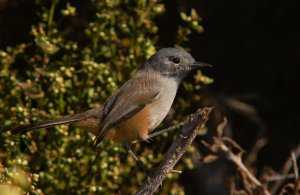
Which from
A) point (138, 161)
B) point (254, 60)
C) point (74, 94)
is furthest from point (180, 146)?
point (254, 60)

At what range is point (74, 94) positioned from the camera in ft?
15.2

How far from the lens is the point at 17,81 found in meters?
4.43

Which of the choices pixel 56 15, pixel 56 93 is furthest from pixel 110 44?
pixel 56 15

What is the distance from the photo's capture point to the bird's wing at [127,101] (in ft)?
14.8

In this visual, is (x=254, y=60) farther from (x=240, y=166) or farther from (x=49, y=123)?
(x=49, y=123)

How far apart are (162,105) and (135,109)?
213 mm

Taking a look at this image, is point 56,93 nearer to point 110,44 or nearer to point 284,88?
point 110,44

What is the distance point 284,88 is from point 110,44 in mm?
2670

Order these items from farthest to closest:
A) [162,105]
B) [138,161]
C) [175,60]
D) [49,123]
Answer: [175,60], [162,105], [138,161], [49,123]

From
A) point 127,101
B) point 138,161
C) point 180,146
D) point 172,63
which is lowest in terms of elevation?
point 138,161

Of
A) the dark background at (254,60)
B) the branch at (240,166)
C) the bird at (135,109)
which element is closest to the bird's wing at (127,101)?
the bird at (135,109)

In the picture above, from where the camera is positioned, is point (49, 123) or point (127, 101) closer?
point (49, 123)

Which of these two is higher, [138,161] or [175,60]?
[175,60]

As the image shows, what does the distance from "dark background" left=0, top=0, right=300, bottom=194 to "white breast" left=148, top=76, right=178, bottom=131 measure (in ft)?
6.17
